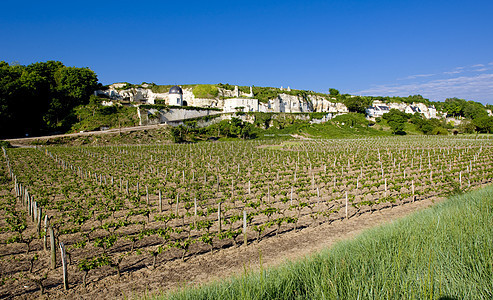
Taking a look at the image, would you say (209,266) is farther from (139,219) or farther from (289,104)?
(289,104)

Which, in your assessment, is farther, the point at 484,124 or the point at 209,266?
the point at 484,124

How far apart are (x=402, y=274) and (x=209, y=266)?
5848mm

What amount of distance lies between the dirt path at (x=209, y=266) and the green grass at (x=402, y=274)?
1808 millimetres

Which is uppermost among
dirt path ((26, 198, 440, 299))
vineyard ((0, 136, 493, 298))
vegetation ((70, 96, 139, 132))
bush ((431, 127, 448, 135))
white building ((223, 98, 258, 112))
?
white building ((223, 98, 258, 112))

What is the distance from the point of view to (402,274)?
3.55m

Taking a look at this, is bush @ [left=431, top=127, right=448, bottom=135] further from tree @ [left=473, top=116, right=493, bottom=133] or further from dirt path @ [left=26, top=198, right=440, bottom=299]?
dirt path @ [left=26, top=198, right=440, bottom=299]

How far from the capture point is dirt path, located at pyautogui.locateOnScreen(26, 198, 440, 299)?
6.98 meters

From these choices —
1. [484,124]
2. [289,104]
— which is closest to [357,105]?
[289,104]

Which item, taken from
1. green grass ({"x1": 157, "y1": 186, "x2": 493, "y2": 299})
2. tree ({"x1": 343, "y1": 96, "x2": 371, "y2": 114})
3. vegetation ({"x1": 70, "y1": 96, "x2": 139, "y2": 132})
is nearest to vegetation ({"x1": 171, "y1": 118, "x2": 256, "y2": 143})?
vegetation ({"x1": 70, "y1": 96, "x2": 139, "y2": 132})

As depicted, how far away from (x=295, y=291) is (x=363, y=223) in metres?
9.25

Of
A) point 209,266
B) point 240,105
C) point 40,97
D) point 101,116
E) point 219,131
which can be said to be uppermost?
point 40,97

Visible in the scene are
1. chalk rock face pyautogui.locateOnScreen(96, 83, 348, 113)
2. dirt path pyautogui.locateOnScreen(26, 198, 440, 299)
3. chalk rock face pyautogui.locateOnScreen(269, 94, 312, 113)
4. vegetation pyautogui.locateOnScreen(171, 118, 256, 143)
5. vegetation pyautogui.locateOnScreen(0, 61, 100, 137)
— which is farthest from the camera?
chalk rock face pyautogui.locateOnScreen(269, 94, 312, 113)

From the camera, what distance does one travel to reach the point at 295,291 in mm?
3523

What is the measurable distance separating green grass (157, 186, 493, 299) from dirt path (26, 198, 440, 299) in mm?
1808
